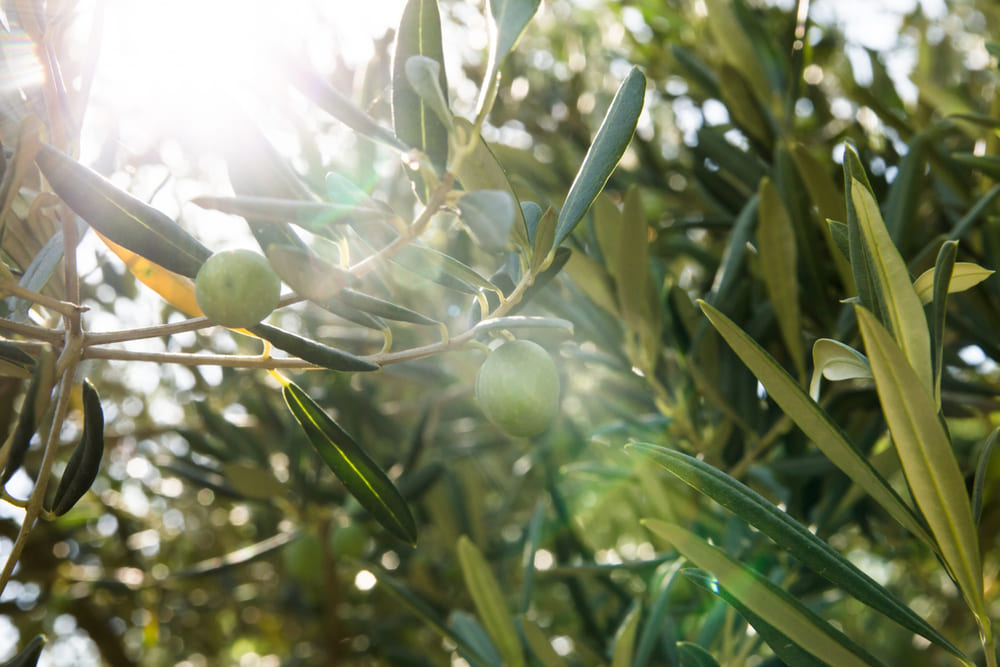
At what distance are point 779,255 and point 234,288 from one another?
80 centimetres

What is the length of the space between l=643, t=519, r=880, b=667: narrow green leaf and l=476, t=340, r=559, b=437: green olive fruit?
0.42ft

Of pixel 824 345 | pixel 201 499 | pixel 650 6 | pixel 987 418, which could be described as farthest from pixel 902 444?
pixel 201 499

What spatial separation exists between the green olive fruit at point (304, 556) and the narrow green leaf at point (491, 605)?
3.10ft

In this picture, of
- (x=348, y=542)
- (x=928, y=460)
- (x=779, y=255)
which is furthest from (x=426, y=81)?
(x=348, y=542)

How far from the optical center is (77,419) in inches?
90.0

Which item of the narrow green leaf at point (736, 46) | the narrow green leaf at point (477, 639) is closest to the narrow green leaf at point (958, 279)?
the narrow green leaf at point (477, 639)

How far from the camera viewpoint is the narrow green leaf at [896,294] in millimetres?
594

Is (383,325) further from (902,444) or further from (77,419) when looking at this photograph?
(77,419)

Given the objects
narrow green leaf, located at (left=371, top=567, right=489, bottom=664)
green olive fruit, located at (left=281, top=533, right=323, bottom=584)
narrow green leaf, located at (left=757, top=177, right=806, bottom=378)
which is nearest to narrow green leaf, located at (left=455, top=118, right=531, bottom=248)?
narrow green leaf, located at (left=757, top=177, right=806, bottom=378)

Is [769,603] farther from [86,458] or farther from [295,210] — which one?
[86,458]

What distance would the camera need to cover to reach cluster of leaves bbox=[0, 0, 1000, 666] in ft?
1.97

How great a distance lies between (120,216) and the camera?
60cm

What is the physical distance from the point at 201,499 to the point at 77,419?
0.45 metres

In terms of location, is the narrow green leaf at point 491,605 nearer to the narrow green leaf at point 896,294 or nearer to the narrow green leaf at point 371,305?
the narrow green leaf at point 371,305
